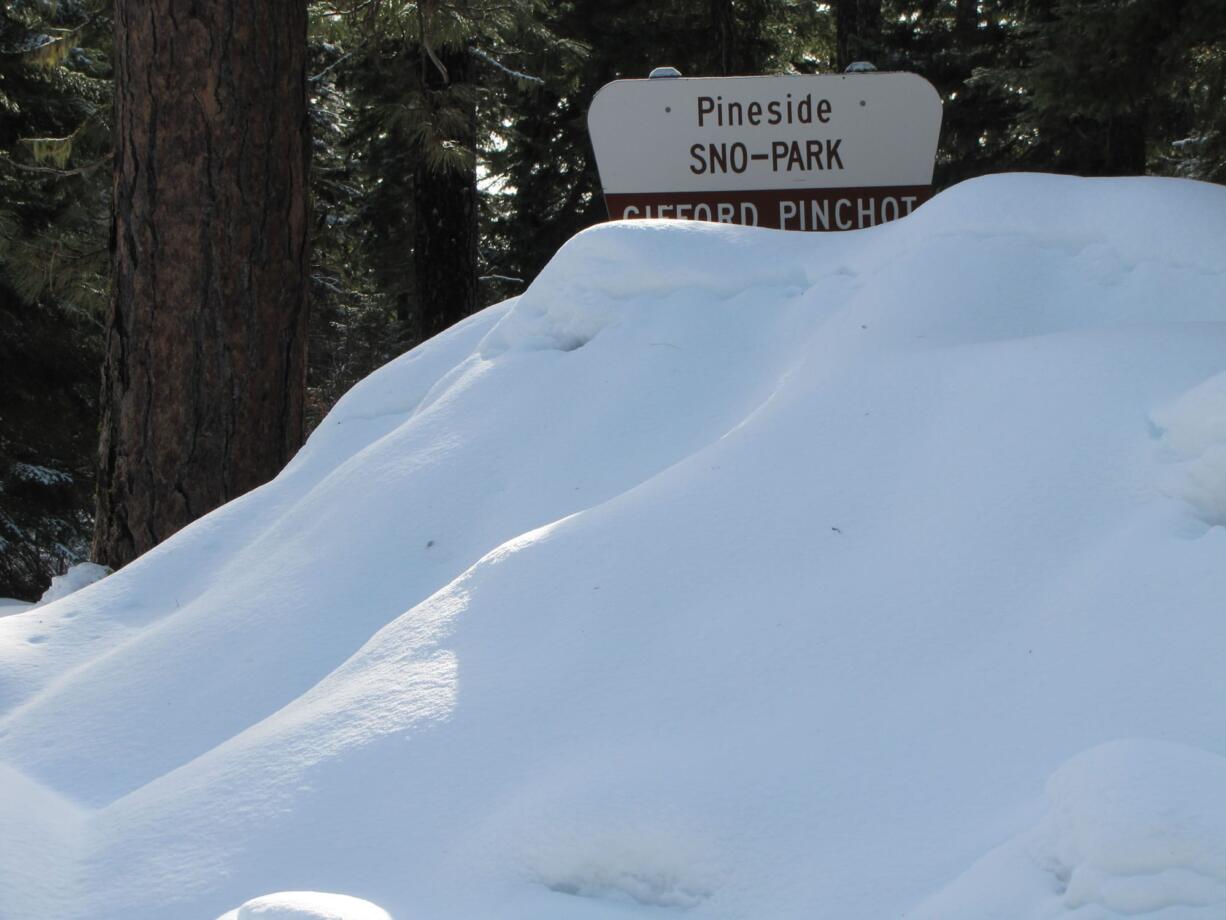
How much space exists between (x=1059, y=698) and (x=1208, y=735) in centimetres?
21

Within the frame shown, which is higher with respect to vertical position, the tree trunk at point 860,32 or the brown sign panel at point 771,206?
the tree trunk at point 860,32

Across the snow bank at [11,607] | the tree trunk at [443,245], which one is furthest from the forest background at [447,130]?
the snow bank at [11,607]

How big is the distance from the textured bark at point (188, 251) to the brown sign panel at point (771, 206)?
1633mm

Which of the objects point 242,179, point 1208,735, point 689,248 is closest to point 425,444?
point 689,248

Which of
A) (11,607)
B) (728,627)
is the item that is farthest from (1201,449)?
(11,607)

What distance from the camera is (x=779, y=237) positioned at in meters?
3.45

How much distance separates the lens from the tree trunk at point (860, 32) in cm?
1249

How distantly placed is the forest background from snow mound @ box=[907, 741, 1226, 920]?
9.91ft

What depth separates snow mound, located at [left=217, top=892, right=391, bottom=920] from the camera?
162 centimetres

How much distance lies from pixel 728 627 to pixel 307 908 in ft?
2.68

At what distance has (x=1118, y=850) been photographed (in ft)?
4.70

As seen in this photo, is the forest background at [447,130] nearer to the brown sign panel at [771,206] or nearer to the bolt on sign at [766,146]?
the bolt on sign at [766,146]

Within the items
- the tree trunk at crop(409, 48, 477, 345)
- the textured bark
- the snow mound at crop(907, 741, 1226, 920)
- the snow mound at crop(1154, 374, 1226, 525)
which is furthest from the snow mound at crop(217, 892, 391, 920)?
the tree trunk at crop(409, 48, 477, 345)

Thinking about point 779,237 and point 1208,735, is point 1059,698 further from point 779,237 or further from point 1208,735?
point 779,237
